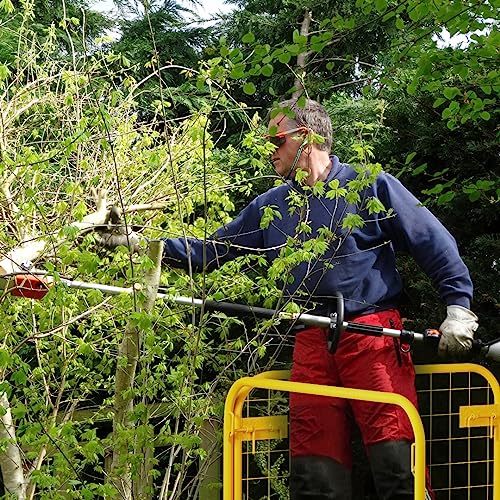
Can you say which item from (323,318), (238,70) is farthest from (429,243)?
(238,70)

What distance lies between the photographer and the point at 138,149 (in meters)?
4.77

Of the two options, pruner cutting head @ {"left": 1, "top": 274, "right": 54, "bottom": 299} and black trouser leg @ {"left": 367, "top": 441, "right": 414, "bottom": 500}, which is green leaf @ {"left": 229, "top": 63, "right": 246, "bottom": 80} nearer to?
pruner cutting head @ {"left": 1, "top": 274, "right": 54, "bottom": 299}

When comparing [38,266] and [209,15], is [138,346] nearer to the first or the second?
[38,266]

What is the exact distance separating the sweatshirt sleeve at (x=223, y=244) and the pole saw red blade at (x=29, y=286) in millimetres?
436

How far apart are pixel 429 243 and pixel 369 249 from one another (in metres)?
0.18

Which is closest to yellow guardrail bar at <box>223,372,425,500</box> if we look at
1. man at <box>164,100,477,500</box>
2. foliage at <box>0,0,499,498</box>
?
foliage at <box>0,0,499,498</box>

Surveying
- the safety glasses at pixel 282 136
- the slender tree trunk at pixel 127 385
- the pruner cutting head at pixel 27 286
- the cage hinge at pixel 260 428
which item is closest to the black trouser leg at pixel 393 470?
the cage hinge at pixel 260 428

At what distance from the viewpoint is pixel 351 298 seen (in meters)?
3.02

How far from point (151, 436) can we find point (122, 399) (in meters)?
0.38

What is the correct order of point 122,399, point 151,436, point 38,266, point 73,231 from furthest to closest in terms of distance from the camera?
1. point 38,266
2. point 122,399
3. point 151,436
4. point 73,231

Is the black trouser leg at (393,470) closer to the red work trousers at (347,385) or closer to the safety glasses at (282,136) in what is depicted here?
the red work trousers at (347,385)

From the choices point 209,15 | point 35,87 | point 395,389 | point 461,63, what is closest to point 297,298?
point 395,389

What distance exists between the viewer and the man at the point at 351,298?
2.91 m

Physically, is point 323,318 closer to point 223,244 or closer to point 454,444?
point 223,244
